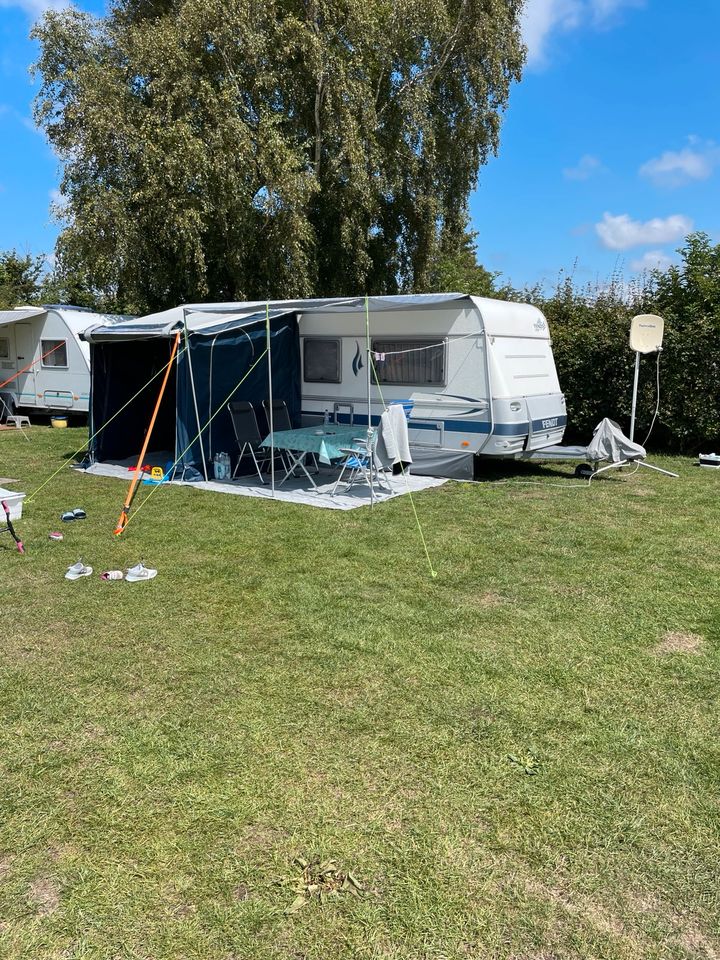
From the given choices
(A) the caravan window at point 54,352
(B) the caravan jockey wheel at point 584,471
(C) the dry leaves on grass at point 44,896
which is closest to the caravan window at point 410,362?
(B) the caravan jockey wheel at point 584,471

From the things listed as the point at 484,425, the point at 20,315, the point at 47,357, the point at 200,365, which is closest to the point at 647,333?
the point at 484,425

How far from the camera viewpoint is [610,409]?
450 inches

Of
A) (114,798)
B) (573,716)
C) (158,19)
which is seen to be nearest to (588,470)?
(573,716)

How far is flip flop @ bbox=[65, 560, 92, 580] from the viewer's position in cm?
522

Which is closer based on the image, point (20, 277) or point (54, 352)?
point (54, 352)

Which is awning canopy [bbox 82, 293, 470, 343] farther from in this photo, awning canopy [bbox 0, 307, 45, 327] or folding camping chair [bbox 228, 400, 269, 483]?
awning canopy [bbox 0, 307, 45, 327]

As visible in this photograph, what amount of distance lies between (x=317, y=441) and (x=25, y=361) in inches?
365

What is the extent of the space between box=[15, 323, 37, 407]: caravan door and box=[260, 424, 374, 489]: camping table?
821cm

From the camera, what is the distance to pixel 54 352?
14.1 metres

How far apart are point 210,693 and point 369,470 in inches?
177

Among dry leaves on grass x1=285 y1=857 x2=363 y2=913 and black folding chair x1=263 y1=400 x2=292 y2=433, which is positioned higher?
black folding chair x1=263 y1=400 x2=292 y2=433

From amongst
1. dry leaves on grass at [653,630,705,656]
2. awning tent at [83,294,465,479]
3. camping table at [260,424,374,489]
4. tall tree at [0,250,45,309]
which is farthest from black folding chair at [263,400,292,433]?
tall tree at [0,250,45,309]

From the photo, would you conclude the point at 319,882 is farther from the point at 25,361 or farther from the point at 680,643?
the point at 25,361

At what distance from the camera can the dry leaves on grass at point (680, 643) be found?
4.00 m
